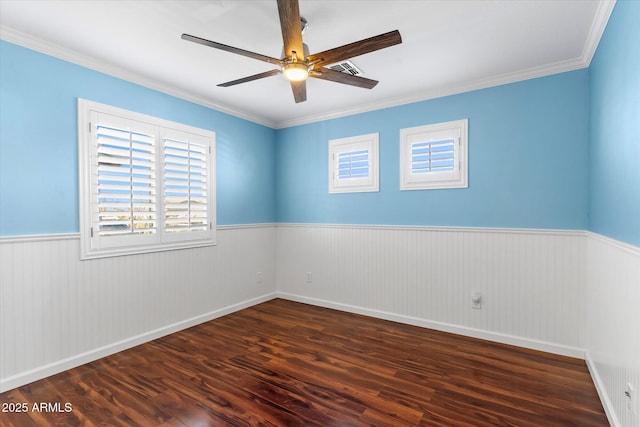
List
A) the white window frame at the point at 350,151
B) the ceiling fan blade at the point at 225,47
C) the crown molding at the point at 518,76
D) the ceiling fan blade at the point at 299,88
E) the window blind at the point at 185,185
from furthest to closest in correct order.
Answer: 1. the white window frame at the point at 350,151
2. the window blind at the point at 185,185
3. the ceiling fan blade at the point at 299,88
4. the crown molding at the point at 518,76
5. the ceiling fan blade at the point at 225,47

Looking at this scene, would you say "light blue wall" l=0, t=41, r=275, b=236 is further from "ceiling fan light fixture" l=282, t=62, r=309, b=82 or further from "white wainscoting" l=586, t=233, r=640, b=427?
"white wainscoting" l=586, t=233, r=640, b=427

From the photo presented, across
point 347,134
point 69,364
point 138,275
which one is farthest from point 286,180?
point 69,364

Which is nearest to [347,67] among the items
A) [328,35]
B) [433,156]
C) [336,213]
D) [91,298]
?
[328,35]

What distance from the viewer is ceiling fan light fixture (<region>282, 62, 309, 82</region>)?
205cm

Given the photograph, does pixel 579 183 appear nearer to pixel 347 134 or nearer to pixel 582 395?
pixel 582 395

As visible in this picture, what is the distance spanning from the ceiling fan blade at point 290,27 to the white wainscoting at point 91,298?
2.37 m

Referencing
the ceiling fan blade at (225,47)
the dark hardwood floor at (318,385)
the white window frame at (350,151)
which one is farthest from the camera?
the white window frame at (350,151)

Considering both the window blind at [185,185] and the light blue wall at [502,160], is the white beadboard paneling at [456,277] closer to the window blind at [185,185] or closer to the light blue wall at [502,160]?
the light blue wall at [502,160]

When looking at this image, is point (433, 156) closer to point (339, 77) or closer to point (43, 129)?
point (339, 77)

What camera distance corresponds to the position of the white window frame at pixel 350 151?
12.9 ft

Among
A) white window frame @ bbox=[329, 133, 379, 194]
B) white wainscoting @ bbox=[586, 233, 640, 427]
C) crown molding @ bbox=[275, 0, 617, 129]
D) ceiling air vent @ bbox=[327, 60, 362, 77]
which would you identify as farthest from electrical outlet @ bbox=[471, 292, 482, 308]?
ceiling air vent @ bbox=[327, 60, 362, 77]

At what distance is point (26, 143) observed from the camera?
94.9 inches

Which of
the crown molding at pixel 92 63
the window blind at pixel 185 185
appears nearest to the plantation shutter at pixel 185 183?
the window blind at pixel 185 185

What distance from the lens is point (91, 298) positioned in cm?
278
